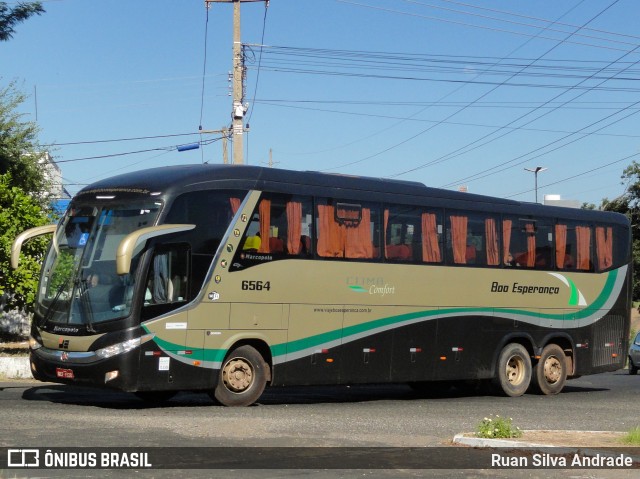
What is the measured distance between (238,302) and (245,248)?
0.86 metres

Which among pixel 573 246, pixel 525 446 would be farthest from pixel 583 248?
pixel 525 446

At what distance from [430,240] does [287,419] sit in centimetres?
615

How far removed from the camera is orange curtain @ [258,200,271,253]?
17453 millimetres

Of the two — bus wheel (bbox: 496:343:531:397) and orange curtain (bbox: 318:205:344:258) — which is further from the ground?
orange curtain (bbox: 318:205:344:258)

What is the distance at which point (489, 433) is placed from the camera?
483 inches

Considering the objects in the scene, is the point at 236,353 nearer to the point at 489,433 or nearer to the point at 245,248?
the point at 245,248

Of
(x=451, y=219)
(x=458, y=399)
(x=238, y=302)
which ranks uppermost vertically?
(x=451, y=219)

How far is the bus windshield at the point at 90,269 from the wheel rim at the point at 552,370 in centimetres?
1031

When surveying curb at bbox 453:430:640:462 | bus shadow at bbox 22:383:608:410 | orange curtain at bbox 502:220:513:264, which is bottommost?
bus shadow at bbox 22:383:608:410

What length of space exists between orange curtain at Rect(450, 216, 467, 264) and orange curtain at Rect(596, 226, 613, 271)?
433cm

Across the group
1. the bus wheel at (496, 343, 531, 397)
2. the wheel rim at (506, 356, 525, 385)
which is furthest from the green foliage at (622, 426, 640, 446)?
the wheel rim at (506, 356, 525, 385)

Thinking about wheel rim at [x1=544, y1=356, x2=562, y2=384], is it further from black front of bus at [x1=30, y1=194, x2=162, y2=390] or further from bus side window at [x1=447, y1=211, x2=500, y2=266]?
black front of bus at [x1=30, y1=194, x2=162, y2=390]

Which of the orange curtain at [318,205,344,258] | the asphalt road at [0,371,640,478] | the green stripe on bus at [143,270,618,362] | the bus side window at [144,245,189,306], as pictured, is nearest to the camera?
the asphalt road at [0,371,640,478]

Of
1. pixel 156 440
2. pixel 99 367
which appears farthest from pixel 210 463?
pixel 99 367
